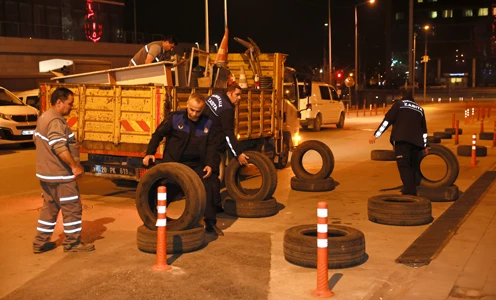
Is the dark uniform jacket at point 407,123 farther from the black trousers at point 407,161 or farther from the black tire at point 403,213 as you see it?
the black tire at point 403,213

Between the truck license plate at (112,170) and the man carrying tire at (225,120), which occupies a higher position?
the man carrying tire at (225,120)

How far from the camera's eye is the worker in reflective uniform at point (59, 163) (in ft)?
23.8

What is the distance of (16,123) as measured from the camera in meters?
21.2

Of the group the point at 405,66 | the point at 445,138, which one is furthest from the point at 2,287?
the point at 405,66

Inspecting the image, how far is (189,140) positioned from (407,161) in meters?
3.81

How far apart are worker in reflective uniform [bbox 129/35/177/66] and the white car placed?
373 inches

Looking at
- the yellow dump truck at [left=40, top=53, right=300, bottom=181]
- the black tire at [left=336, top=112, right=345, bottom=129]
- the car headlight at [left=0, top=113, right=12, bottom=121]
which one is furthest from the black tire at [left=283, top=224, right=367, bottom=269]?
the black tire at [left=336, top=112, right=345, bottom=129]

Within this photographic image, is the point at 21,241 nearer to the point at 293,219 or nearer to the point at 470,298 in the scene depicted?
the point at 293,219

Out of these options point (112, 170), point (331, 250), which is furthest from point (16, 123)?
point (331, 250)

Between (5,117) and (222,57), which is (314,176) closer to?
(222,57)

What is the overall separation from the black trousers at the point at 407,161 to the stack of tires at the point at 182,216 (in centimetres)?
391

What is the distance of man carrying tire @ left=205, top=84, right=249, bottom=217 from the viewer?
9062 millimetres

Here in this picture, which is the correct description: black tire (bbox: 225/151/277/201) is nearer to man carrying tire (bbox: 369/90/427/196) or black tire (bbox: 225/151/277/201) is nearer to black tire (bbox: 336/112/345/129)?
man carrying tire (bbox: 369/90/427/196)

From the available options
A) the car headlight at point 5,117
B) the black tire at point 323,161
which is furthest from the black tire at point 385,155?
the car headlight at point 5,117
